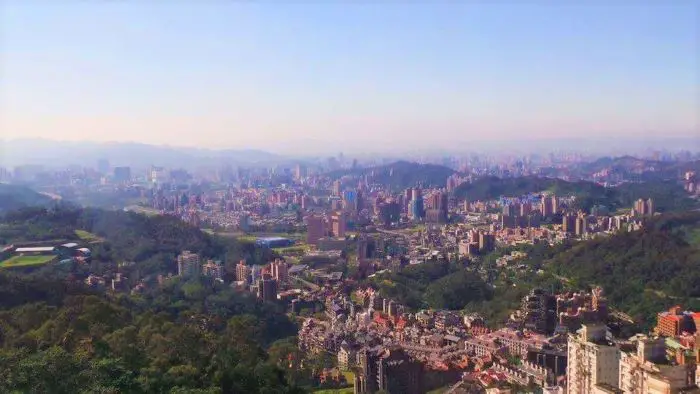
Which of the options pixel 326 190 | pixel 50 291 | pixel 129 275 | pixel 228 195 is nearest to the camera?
pixel 50 291

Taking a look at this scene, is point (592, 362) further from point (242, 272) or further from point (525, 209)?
point (525, 209)

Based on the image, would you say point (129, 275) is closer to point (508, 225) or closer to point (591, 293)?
point (591, 293)

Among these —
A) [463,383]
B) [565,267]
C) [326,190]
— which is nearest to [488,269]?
[565,267]

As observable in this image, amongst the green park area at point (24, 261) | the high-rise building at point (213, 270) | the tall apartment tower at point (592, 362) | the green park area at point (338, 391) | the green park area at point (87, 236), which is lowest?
the high-rise building at point (213, 270)

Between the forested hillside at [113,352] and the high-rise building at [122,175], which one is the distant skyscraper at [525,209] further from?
the high-rise building at [122,175]

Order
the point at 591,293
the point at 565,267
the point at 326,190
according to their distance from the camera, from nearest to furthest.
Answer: the point at 591,293 < the point at 565,267 < the point at 326,190

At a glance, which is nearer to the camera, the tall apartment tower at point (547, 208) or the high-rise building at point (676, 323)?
the high-rise building at point (676, 323)

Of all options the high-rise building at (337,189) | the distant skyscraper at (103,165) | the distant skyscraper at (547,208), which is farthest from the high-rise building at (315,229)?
the distant skyscraper at (103,165)
